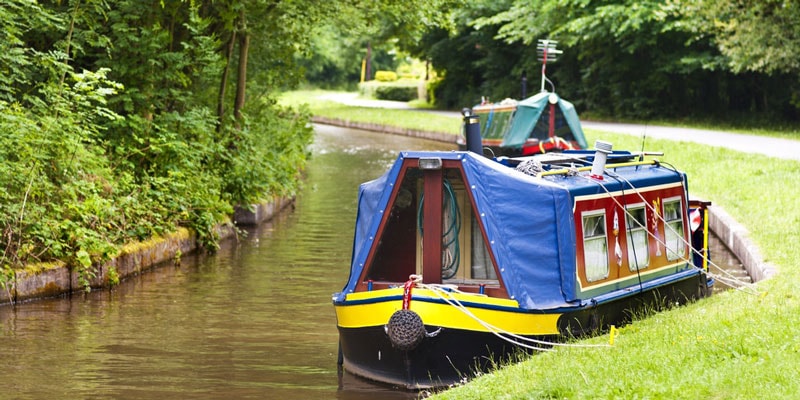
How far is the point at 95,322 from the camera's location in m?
13.0

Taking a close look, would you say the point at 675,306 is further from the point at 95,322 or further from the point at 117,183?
the point at 117,183

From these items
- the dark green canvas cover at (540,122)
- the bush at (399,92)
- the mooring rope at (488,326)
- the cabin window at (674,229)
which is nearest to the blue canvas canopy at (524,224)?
the mooring rope at (488,326)

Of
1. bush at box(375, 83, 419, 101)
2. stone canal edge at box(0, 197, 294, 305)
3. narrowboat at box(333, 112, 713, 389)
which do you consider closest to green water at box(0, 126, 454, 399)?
stone canal edge at box(0, 197, 294, 305)

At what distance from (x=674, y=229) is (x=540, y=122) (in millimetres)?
16952

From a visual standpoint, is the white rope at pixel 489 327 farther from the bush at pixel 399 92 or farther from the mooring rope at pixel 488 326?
the bush at pixel 399 92

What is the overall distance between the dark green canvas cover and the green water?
37.7 feet

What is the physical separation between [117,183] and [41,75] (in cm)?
307

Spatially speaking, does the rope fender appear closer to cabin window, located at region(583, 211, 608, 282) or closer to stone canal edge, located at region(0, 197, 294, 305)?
cabin window, located at region(583, 211, 608, 282)

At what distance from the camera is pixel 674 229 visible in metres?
13.5

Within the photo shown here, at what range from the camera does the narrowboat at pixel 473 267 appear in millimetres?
10055

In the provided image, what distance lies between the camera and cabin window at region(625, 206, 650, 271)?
12.1 m

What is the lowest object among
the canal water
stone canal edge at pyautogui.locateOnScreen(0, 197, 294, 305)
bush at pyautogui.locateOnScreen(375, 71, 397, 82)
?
the canal water

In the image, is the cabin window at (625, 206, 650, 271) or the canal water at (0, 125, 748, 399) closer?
the canal water at (0, 125, 748, 399)

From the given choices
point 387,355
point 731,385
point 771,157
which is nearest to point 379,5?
point 771,157
